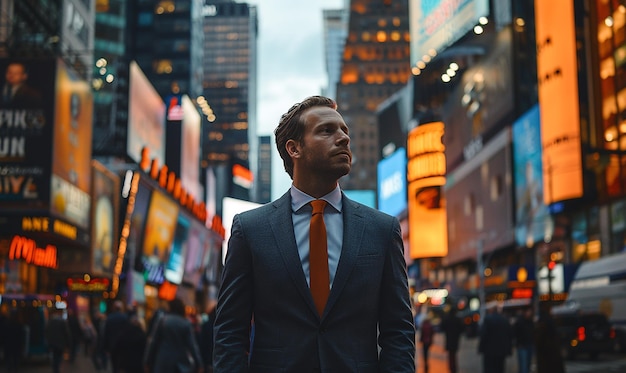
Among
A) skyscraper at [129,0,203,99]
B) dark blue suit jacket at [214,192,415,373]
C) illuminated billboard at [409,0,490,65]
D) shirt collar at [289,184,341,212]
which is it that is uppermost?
skyscraper at [129,0,203,99]

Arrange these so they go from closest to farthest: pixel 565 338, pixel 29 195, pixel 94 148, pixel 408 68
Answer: pixel 565 338, pixel 29 195, pixel 94 148, pixel 408 68

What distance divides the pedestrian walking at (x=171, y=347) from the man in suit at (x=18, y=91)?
26357 millimetres

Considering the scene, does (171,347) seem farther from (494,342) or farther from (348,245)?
(494,342)

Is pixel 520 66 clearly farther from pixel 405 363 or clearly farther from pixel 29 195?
pixel 405 363

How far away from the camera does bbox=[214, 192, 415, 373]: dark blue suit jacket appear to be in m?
3.35

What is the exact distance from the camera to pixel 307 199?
3.63 metres

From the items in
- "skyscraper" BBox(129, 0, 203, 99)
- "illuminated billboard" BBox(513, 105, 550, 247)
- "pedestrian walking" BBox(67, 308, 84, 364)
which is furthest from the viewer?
"skyscraper" BBox(129, 0, 203, 99)

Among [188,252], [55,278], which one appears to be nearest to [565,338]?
[55,278]

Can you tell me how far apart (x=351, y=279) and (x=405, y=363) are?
0.39 m

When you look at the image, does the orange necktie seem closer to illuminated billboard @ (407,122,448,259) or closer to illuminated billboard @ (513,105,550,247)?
illuminated billboard @ (513,105,550,247)

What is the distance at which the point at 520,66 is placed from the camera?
220ft

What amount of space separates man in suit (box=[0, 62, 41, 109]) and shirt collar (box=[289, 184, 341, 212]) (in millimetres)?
32962

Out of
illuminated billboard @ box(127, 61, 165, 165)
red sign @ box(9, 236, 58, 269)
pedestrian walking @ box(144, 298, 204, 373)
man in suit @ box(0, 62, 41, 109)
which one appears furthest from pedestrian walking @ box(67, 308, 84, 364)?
illuminated billboard @ box(127, 61, 165, 165)

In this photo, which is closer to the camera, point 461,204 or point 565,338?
point 565,338
